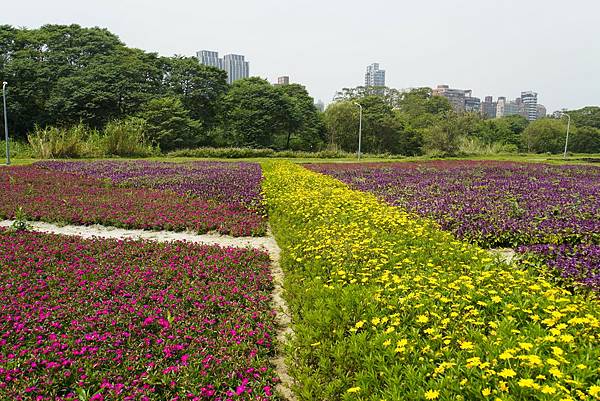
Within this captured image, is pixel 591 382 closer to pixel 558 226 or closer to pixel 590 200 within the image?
pixel 558 226

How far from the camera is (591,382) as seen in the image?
2260mm

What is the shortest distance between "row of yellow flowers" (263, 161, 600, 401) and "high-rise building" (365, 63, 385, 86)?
147409 millimetres

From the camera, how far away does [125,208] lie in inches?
360

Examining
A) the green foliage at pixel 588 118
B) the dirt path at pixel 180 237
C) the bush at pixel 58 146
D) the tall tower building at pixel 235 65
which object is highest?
the tall tower building at pixel 235 65

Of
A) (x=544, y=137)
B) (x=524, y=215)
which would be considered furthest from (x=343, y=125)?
(x=524, y=215)

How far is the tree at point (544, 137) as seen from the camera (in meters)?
57.3

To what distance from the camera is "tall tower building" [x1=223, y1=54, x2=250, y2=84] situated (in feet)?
336

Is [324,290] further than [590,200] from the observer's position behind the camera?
No

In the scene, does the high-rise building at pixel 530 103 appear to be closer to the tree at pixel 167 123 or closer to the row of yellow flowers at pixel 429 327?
the tree at pixel 167 123

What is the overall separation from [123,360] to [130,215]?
5.67 m

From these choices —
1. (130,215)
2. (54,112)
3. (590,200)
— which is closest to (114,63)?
(54,112)

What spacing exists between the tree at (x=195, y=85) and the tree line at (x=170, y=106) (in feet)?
0.32

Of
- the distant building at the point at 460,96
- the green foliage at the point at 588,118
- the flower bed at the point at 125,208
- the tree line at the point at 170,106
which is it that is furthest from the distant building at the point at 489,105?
the flower bed at the point at 125,208

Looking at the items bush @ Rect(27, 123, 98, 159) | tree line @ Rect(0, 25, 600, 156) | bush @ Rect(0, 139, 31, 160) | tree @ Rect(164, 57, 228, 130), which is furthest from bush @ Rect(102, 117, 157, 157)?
tree @ Rect(164, 57, 228, 130)
